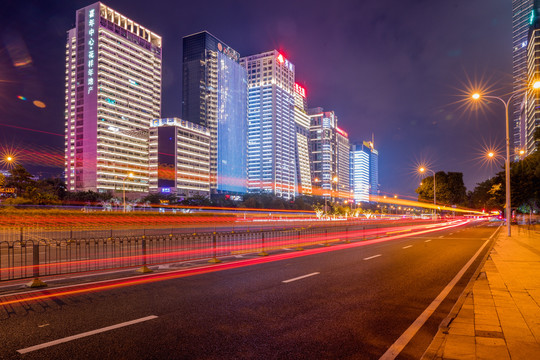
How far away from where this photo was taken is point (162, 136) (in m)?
164

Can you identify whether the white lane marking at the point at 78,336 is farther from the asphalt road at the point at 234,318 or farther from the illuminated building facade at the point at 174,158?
the illuminated building facade at the point at 174,158

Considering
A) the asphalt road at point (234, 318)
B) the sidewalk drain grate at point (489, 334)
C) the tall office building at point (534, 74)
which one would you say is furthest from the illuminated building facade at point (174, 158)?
the sidewalk drain grate at point (489, 334)

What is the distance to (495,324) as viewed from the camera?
6.03 m

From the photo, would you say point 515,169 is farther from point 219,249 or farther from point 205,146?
A: point 205,146

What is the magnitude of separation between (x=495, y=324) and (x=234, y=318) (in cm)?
454

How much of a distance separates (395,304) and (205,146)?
175395mm

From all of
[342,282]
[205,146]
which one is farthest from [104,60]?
[342,282]

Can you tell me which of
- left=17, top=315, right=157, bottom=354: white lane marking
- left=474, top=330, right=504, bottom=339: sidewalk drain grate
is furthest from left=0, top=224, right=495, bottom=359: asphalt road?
left=474, top=330, right=504, bottom=339: sidewalk drain grate

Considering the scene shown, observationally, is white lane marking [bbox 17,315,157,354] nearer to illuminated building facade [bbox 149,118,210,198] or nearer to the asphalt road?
the asphalt road

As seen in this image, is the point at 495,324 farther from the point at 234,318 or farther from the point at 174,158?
the point at 174,158

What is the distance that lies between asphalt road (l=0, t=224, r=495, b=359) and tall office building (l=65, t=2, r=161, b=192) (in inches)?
5830

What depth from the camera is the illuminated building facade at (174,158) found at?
159250 millimetres

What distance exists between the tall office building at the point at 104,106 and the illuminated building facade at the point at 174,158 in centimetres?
533

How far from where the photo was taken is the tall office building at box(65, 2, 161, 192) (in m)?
146
